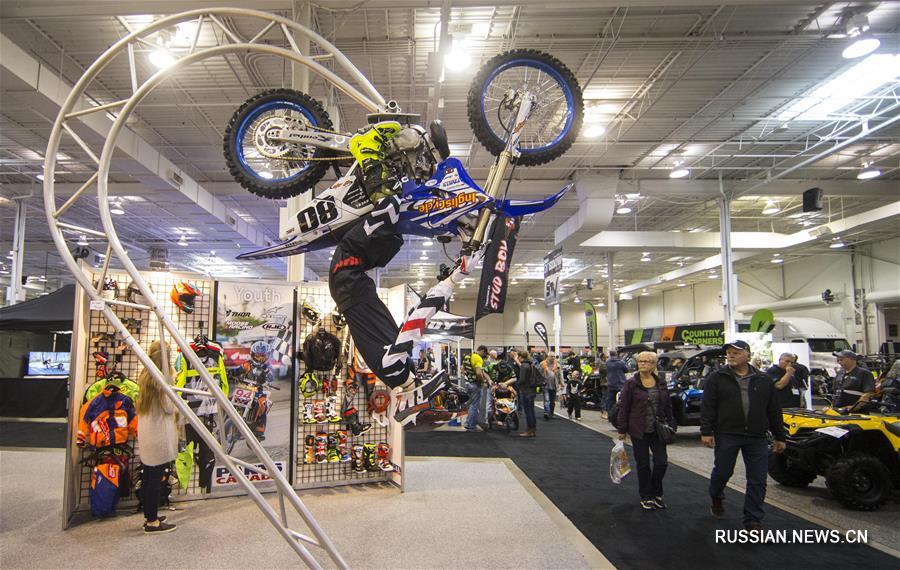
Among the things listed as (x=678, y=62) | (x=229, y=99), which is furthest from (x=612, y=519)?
(x=229, y=99)

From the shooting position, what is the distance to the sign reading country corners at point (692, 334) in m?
18.5

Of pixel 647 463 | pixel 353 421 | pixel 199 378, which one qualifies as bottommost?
pixel 647 463

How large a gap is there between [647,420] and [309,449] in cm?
376

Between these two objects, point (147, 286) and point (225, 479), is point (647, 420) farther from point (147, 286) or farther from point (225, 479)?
point (147, 286)

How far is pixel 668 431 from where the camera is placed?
520 centimetres

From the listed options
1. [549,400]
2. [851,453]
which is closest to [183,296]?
[851,453]

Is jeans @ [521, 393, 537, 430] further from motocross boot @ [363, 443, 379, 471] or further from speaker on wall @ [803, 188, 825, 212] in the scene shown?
speaker on wall @ [803, 188, 825, 212]

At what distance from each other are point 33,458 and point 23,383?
237 inches

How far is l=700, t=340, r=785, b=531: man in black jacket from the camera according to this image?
178 inches

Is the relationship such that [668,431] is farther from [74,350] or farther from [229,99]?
[229,99]

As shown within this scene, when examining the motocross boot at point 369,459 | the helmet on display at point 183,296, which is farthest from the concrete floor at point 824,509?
the helmet on display at point 183,296

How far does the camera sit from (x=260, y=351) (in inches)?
226

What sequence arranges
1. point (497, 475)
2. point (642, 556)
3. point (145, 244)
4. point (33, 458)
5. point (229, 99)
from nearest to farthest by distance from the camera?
1. point (642, 556)
2. point (497, 475)
3. point (33, 458)
4. point (229, 99)
5. point (145, 244)

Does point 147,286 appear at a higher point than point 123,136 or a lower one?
lower
